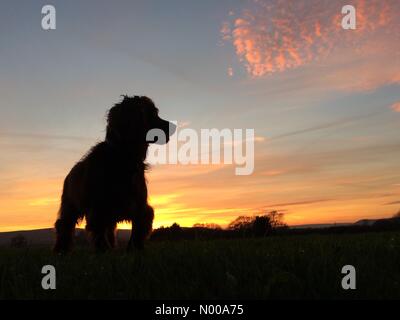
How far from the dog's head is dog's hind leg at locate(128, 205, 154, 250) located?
4.76 ft

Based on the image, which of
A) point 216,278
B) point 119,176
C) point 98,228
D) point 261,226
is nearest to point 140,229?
point 98,228

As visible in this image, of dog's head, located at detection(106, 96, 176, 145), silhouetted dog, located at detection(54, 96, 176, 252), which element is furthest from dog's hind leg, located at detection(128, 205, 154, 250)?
dog's head, located at detection(106, 96, 176, 145)

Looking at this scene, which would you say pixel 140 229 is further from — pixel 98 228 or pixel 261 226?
pixel 261 226

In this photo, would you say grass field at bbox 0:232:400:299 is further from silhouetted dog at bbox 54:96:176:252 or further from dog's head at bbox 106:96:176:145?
dog's head at bbox 106:96:176:145

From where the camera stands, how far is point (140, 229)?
9.45 metres

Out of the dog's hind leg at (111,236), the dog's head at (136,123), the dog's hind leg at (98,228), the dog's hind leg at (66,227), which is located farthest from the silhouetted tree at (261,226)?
the dog's hind leg at (98,228)

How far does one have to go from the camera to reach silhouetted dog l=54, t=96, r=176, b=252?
357 inches

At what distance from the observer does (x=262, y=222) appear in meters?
13.3

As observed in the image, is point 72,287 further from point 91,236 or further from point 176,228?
point 176,228

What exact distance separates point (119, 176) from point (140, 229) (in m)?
1.17

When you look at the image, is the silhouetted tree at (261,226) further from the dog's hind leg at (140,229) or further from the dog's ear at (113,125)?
the dog's ear at (113,125)

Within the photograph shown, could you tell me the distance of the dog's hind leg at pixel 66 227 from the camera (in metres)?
10.7
